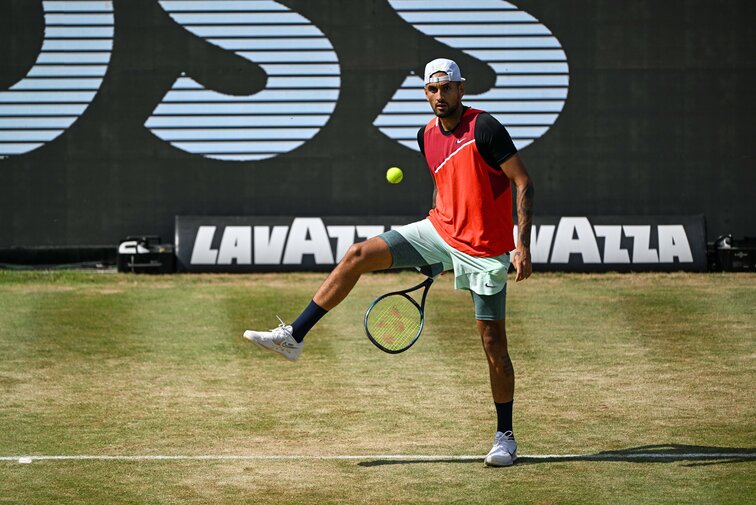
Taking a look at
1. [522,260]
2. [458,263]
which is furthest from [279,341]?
[522,260]

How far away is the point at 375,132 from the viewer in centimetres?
1638

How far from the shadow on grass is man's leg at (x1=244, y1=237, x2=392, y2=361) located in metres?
0.79

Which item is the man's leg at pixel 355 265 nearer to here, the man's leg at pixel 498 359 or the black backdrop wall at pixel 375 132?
the man's leg at pixel 498 359

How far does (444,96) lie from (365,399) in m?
2.42

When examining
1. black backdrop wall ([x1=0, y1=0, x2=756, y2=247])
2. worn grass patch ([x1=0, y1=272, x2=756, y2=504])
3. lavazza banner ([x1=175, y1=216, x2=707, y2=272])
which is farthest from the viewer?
black backdrop wall ([x1=0, y1=0, x2=756, y2=247])

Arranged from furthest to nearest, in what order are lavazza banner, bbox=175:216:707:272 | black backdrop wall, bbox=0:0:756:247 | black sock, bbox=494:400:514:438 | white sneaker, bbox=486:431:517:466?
1. black backdrop wall, bbox=0:0:756:247
2. lavazza banner, bbox=175:216:707:272
3. black sock, bbox=494:400:514:438
4. white sneaker, bbox=486:431:517:466

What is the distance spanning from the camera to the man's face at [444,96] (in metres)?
6.28

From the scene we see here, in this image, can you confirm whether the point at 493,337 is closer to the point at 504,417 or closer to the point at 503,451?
the point at 504,417

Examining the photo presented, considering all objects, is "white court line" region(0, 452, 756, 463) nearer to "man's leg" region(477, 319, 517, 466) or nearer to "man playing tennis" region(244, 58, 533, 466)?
"man's leg" region(477, 319, 517, 466)

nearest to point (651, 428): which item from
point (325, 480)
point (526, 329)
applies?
point (325, 480)

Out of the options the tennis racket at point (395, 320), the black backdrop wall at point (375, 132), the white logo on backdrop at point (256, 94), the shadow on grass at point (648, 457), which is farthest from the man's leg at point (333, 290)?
the white logo on backdrop at point (256, 94)

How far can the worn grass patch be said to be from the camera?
568 centimetres

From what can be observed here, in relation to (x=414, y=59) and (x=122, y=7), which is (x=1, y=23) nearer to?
(x=122, y=7)

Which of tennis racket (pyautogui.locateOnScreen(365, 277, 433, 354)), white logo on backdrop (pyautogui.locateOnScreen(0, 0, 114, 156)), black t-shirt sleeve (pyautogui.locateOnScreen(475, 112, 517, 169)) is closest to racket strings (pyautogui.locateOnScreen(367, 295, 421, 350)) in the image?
tennis racket (pyautogui.locateOnScreen(365, 277, 433, 354))
